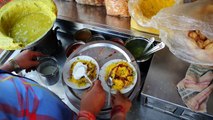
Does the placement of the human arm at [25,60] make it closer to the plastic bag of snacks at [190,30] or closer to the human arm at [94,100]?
the human arm at [94,100]

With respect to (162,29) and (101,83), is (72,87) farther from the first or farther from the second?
(162,29)

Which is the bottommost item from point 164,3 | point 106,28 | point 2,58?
point 2,58

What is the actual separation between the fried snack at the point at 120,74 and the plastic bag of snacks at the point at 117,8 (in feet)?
0.88

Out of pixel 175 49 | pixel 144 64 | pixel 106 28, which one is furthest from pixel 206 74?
pixel 106 28

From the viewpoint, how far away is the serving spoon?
779 millimetres

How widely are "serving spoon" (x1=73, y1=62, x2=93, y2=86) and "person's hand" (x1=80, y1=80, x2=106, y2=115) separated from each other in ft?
0.29

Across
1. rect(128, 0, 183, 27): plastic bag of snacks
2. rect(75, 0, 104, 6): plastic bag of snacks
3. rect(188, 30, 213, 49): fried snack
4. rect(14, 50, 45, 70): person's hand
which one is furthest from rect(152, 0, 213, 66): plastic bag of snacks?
rect(14, 50, 45, 70): person's hand

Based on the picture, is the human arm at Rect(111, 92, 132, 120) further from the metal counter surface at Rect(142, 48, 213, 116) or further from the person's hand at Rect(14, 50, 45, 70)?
the person's hand at Rect(14, 50, 45, 70)

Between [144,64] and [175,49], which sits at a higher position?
[175,49]

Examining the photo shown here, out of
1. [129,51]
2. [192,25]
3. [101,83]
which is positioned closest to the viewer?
[192,25]

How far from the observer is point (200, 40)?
647mm

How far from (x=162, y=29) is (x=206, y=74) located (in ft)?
0.68

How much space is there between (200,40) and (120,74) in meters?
0.29

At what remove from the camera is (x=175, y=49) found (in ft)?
2.26
